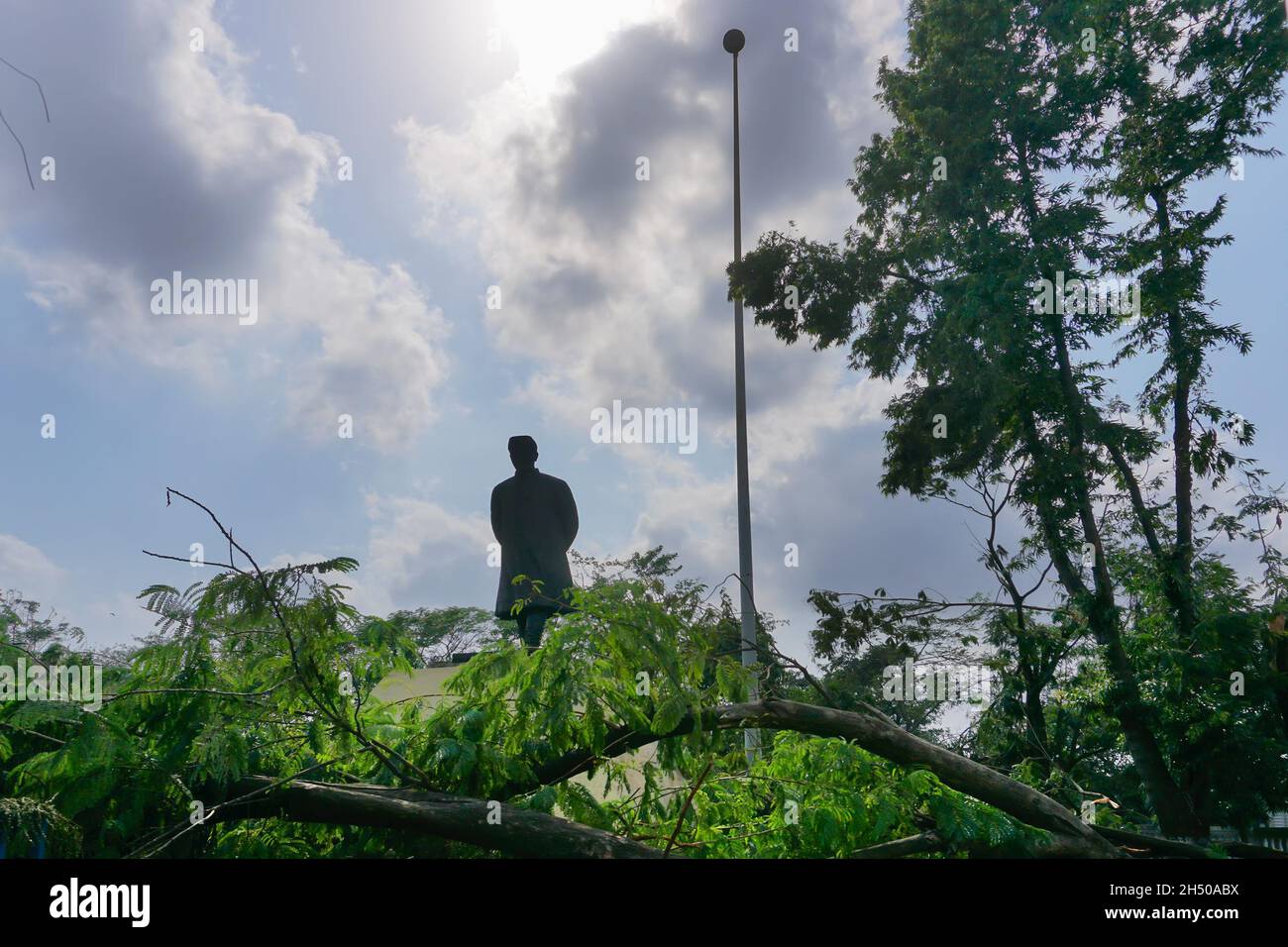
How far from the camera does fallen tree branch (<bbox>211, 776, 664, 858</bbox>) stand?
295cm

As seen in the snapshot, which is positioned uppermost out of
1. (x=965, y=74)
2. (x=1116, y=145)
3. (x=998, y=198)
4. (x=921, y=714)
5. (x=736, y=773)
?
(x=965, y=74)

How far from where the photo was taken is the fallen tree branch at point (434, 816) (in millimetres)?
2949

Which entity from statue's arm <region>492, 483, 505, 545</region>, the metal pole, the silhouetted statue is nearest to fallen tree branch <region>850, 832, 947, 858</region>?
the silhouetted statue

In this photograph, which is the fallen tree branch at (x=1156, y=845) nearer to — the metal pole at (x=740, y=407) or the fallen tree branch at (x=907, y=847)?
the fallen tree branch at (x=907, y=847)

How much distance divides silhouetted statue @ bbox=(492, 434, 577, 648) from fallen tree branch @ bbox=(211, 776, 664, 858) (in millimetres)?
5167

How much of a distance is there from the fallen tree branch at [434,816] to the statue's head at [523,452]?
565cm

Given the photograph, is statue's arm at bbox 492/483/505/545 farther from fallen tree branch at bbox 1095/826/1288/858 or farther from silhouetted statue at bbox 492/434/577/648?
fallen tree branch at bbox 1095/826/1288/858

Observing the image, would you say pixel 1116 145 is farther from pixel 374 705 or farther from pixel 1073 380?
pixel 374 705

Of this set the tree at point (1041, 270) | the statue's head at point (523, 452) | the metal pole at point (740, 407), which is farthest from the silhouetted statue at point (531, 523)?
the tree at point (1041, 270)

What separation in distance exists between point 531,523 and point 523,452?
2.25 feet

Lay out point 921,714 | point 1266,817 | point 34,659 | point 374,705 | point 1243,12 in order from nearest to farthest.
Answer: point 34,659, point 374,705, point 1266,817, point 1243,12, point 921,714
